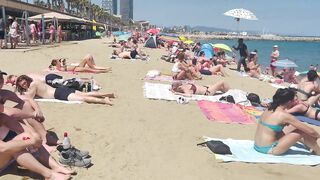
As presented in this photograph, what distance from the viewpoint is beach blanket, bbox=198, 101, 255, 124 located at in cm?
733

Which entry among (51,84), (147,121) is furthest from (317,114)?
(51,84)

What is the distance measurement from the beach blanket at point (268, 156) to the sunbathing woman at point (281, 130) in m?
0.11

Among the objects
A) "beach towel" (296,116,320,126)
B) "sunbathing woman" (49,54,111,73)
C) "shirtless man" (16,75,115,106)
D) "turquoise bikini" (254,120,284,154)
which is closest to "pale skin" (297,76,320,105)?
"beach towel" (296,116,320,126)

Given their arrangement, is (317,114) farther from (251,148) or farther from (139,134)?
(139,134)

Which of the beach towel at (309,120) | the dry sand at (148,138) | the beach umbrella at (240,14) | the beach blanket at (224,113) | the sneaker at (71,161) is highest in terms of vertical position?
the beach umbrella at (240,14)

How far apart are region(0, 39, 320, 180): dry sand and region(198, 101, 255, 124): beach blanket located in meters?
0.21

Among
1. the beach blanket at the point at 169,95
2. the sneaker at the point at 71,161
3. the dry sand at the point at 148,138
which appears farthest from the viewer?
the beach blanket at the point at 169,95

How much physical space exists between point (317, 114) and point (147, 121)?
11.8ft

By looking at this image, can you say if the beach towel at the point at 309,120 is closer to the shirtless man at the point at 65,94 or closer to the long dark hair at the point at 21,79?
the shirtless man at the point at 65,94

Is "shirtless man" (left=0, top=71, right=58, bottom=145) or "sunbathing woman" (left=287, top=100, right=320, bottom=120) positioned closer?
"shirtless man" (left=0, top=71, right=58, bottom=145)

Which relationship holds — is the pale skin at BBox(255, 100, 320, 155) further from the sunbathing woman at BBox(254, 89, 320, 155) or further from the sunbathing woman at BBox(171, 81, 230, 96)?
the sunbathing woman at BBox(171, 81, 230, 96)

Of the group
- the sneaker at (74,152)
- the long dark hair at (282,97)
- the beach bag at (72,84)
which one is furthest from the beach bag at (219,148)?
the beach bag at (72,84)

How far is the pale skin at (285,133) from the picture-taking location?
196 inches

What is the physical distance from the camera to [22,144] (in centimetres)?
378
